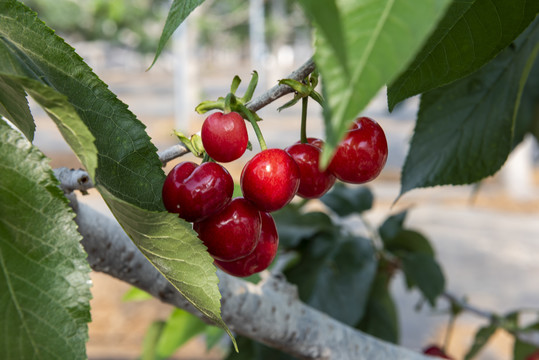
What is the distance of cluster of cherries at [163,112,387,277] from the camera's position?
0.28 m

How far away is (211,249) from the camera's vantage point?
0.30 metres

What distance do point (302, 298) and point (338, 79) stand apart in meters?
0.68

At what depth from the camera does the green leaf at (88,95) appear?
257 millimetres

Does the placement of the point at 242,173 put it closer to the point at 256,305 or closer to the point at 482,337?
the point at 256,305

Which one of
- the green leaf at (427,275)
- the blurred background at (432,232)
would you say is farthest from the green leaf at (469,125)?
the green leaf at (427,275)

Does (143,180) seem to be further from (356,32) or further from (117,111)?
(356,32)

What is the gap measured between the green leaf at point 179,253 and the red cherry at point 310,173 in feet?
0.27

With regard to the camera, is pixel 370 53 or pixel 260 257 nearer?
pixel 370 53

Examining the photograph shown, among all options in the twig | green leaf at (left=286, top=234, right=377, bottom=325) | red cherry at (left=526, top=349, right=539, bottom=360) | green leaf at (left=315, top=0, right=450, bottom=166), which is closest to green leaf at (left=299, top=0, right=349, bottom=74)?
green leaf at (left=315, top=0, right=450, bottom=166)

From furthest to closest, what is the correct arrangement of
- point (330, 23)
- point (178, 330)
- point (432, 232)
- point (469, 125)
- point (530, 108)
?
point (432, 232) → point (178, 330) → point (530, 108) → point (469, 125) → point (330, 23)

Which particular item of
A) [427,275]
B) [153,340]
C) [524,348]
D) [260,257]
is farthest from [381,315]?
[260,257]

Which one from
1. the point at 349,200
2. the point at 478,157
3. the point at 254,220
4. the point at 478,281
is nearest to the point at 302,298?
the point at 349,200

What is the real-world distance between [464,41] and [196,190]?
0.15 meters

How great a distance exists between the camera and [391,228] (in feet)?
3.00
